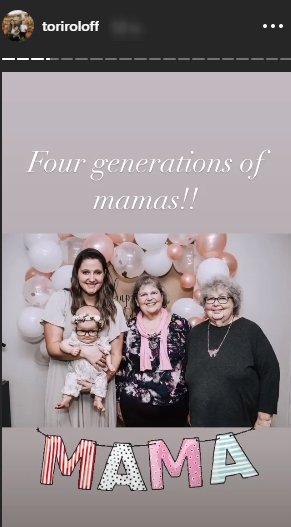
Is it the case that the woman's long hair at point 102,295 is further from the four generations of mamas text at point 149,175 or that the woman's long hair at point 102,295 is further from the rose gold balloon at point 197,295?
the rose gold balloon at point 197,295

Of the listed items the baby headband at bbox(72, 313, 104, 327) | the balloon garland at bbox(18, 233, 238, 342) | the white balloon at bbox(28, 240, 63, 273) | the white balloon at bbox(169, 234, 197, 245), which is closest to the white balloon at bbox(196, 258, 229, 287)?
the balloon garland at bbox(18, 233, 238, 342)

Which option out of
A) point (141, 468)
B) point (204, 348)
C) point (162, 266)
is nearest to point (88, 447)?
point (141, 468)

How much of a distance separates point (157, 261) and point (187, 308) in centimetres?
22

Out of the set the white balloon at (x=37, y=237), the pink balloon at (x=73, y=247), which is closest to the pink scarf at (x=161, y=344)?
the pink balloon at (x=73, y=247)

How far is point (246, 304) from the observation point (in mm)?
2111

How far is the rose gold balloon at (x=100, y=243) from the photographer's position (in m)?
2.05

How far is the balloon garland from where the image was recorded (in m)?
2.05

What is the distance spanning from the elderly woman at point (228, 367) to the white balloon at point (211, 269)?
0.02 metres
